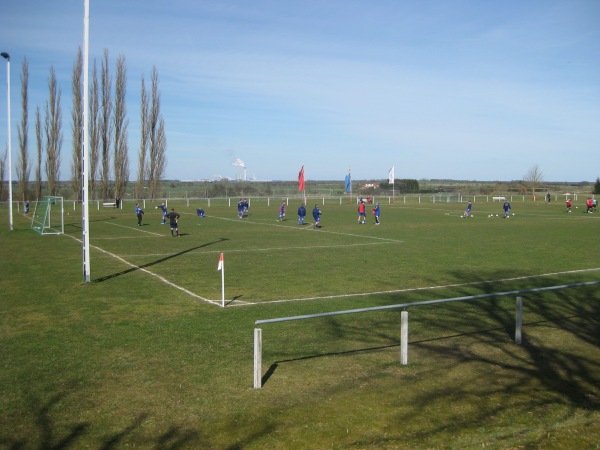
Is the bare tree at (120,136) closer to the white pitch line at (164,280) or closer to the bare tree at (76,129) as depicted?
the bare tree at (76,129)

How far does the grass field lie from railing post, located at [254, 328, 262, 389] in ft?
0.57

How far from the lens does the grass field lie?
645 centimetres

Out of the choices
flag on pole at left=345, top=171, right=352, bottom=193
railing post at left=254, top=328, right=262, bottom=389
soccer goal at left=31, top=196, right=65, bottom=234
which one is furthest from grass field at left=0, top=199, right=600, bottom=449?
flag on pole at left=345, top=171, right=352, bottom=193

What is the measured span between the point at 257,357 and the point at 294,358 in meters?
1.66

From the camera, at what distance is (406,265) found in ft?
65.4

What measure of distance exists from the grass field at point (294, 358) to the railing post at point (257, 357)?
0.57 feet

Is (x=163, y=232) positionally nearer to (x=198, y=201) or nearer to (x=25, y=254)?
(x=25, y=254)

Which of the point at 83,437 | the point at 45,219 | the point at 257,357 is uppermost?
the point at 45,219

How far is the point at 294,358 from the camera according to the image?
30.3 ft

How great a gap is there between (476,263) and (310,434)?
50.6 ft

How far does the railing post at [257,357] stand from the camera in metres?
7.62

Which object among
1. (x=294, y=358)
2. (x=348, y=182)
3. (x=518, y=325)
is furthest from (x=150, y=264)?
(x=348, y=182)

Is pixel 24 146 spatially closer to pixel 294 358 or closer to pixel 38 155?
pixel 38 155

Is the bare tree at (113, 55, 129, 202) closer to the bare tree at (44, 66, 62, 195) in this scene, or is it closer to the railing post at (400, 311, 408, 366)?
the bare tree at (44, 66, 62, 195)
